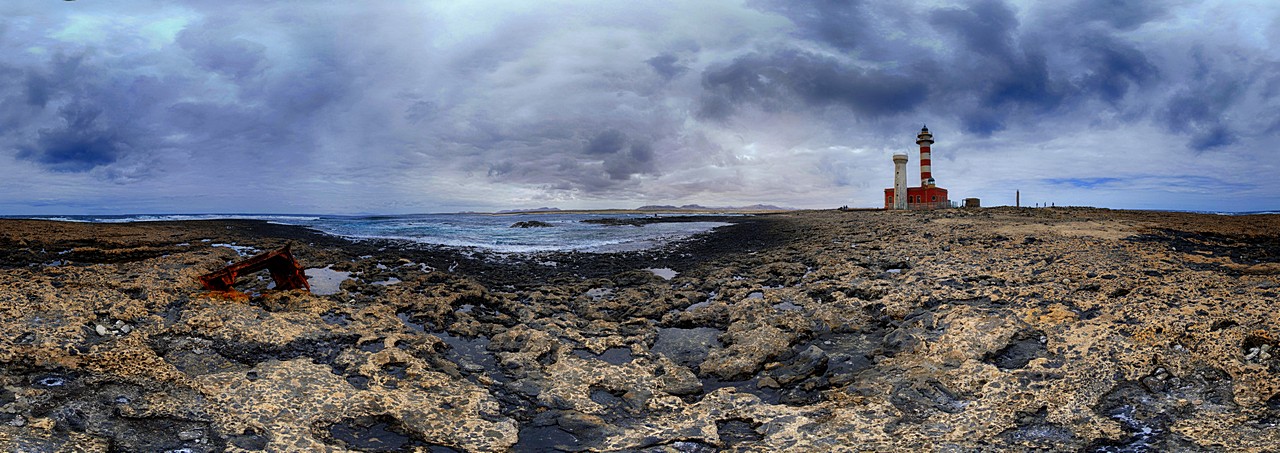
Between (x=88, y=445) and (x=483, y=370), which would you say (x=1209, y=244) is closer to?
(x=483, y=370)

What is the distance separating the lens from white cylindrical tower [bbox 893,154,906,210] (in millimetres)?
61188

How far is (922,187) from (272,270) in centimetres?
6297

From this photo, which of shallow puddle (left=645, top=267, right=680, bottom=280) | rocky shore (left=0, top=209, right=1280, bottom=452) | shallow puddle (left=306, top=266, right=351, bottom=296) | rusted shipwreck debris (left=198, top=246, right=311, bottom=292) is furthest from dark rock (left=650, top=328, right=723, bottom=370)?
shallow puddle (left=306, top=266, right=351, bottom=296)

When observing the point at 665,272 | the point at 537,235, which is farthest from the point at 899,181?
the point at 665,272

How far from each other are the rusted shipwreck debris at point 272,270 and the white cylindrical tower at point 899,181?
6228 centimetres

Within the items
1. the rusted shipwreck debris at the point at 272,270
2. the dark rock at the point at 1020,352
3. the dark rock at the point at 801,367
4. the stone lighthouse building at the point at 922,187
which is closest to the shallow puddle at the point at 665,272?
the dark rock at the point at 801,367

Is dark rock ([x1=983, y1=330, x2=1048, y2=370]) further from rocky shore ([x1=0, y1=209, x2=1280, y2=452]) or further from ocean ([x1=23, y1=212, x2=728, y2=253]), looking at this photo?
ocean ([x1=23, y1=212, x2=728, y2=253])

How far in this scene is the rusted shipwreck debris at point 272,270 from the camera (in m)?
9.94

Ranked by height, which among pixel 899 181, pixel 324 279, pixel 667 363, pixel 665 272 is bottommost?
pixel 667 363

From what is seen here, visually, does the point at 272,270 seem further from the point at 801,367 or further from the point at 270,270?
the point at 801,367

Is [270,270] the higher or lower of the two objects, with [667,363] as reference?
higher

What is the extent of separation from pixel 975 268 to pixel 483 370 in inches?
420

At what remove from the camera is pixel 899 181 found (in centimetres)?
6203

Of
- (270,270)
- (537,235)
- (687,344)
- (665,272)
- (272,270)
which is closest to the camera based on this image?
(687,344)
